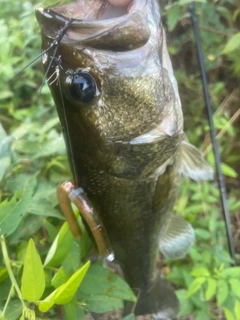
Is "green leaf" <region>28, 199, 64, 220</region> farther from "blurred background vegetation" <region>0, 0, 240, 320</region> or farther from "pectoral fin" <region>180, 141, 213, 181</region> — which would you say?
"pectoral fin" <region>180, 141, 213, 181</region>

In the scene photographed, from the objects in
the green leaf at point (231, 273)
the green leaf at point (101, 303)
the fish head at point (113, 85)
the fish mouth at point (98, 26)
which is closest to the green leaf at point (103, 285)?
the green leaf at point (101, 303)

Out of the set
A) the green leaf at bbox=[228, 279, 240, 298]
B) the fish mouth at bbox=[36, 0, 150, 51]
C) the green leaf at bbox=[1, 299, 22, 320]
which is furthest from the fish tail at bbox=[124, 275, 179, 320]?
the fish mouth at bbox=[36, 0, 150, 51]

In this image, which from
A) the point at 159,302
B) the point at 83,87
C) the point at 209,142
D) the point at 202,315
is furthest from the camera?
the point at 209,142

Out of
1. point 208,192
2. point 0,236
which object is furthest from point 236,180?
point 0,236

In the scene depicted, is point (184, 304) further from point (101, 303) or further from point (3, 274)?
point (3, 274)

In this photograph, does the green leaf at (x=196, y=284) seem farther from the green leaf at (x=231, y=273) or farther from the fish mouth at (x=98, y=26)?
the fish mouth at (x=98, y=26)

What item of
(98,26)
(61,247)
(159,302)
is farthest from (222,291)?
(98,26)
